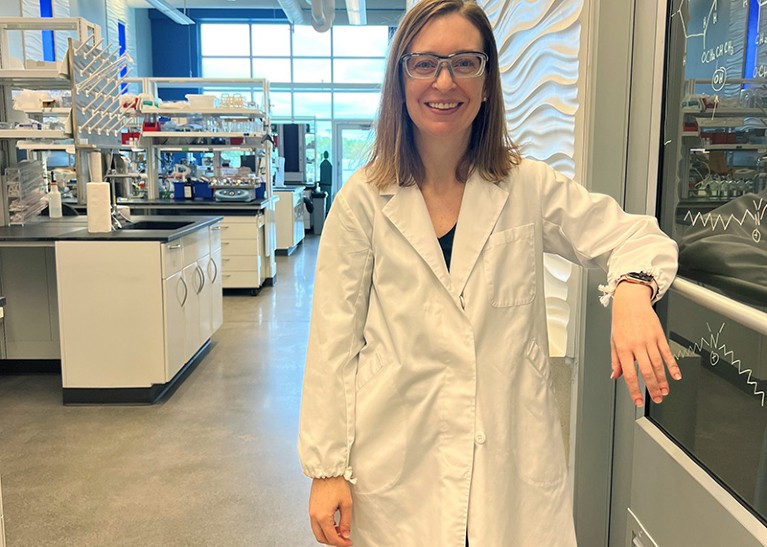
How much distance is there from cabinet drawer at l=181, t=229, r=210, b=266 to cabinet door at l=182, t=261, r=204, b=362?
0.05m

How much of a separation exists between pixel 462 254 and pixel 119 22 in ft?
42.9

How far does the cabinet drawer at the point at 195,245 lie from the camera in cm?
432

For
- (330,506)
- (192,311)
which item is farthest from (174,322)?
(330,506)

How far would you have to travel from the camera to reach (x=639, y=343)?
1048 millimetres

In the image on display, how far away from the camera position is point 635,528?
5.17ft

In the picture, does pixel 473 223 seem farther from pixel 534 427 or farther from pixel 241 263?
pixel 241 263

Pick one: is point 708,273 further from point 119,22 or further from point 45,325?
point 119,22

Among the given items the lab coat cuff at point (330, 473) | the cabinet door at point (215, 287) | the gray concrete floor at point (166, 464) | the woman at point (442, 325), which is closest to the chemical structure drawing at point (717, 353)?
the woman at point (442, 325)

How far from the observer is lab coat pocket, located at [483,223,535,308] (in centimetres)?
125

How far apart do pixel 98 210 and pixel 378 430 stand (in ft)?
10.6

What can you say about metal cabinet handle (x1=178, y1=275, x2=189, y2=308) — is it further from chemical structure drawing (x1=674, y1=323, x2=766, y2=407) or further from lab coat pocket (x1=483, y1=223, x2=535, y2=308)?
chemical structure drawing (x1=674, y1=323, x2=766, y2=407)

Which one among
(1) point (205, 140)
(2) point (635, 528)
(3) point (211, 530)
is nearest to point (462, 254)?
(2) point (635, 528)

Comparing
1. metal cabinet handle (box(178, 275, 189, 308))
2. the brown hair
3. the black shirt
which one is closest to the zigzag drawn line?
the brown hair

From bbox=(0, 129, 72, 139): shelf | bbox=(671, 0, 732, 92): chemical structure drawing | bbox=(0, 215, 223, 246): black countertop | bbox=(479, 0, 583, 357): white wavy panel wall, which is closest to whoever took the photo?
bbox=(671, 0, 732, 92): chemical structure drawing
